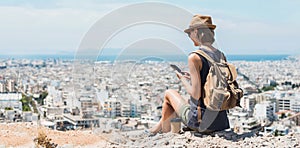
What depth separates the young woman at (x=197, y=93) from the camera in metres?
3.89

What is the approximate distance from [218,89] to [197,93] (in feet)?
0.65

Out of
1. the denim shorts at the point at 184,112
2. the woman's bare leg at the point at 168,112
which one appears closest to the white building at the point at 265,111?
the woman's bare leg at the point at 168,112

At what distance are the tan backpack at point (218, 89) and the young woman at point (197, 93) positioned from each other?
0.04 m

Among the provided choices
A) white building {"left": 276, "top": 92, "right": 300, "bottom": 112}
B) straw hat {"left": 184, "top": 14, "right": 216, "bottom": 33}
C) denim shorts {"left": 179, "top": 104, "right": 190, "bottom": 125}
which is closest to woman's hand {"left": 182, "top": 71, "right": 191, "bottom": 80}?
denim shorts {"left": 179, "top": 104, "right": 190, "bottom": 125}

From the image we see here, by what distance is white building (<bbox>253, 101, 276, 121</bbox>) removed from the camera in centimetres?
2605

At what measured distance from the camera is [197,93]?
3.92 meters

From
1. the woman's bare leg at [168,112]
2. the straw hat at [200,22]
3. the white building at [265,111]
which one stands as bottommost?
the white building at [265,111]

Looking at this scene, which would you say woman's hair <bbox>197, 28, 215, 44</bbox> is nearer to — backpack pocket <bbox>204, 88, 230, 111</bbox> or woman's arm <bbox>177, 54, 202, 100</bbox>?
woman's arm <bbox>177, 54, 202, 100</bbox>

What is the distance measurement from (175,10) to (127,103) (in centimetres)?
487

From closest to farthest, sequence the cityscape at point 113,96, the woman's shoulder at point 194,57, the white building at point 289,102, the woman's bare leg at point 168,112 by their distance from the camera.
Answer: the woman's shoulder at point 194,57 → the woman's bare leg at point 168,112 → the cityscape at point 113,96 → the white building at point 289,102

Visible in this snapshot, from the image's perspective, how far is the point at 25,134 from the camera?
201 inches

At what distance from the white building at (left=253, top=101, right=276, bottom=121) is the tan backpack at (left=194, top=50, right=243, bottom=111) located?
71.5ft

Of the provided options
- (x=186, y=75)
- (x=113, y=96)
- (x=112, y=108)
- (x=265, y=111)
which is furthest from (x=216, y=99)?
(x=265, y=111)

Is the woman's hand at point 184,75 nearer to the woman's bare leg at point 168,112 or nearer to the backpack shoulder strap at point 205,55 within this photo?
the woman's bare leg at point 168,112
